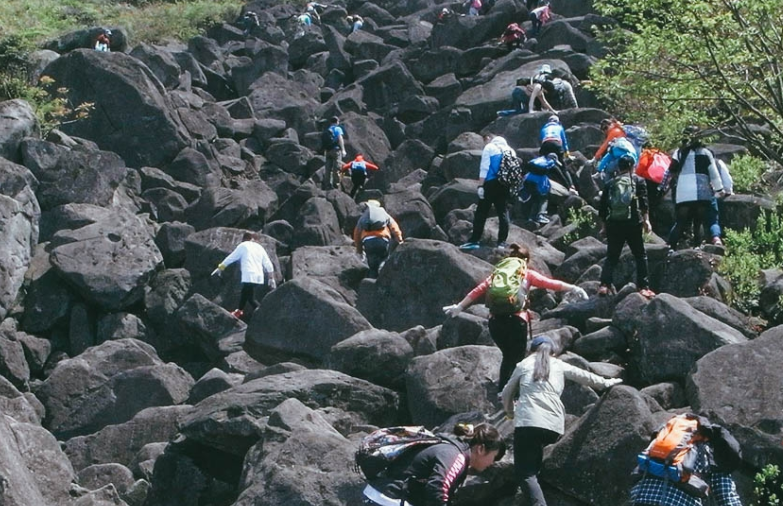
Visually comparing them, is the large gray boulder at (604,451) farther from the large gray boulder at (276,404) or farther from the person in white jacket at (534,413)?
the large gray boulder at (276,404)

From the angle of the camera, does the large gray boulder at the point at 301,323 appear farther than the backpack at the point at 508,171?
No

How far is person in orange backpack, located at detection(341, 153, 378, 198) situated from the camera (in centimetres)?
3130

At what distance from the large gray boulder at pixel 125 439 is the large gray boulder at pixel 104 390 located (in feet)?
5.50

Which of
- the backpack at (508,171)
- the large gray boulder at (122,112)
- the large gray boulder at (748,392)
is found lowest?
the large gray boulder at (122,112)

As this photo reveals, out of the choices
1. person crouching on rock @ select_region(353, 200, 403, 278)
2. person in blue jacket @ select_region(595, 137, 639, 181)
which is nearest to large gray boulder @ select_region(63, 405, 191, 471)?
person crouching on rock @ select_region(353, 200, 403, 278)

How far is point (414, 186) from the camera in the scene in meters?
28.8

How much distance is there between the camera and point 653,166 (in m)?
21.2

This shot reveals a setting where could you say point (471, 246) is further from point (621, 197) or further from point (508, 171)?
point (621, 197)

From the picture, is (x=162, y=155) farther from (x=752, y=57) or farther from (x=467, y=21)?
(x=752, y=57)

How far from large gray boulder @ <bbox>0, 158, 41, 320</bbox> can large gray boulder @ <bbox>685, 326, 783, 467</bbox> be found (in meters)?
15.1

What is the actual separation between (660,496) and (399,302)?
35.0 ft

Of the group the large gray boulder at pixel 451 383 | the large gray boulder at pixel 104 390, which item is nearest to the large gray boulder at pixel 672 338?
the large gray boulder at pixel 451 383

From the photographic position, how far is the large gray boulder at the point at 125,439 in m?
17.0

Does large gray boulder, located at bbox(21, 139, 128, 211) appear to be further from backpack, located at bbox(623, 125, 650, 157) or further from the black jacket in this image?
the black jacket
